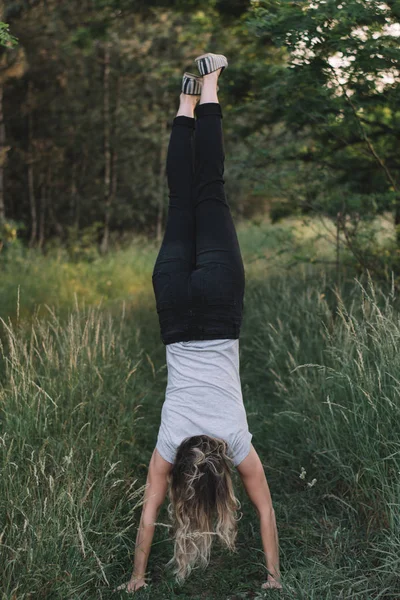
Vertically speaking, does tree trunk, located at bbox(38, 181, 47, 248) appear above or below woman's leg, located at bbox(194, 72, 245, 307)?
below

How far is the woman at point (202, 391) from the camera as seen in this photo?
290cm

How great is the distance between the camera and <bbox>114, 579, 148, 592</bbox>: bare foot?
3.06 m

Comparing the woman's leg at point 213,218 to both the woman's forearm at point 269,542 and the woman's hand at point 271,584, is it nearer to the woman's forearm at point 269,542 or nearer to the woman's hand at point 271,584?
the woman's forearm at point 269,542

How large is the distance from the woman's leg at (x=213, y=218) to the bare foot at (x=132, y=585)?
4.65 feet

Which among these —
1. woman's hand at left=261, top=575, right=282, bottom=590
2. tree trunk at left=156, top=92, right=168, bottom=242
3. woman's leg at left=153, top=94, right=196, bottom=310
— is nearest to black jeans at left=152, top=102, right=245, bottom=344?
woman's leg at left=153, top=94, right=196, bottom=310

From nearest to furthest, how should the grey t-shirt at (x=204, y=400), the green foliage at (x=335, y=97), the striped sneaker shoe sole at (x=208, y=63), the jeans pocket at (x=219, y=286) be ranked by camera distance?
the grey t-shirt at (x=204, y=400), the jeans pocket at (x=219, y=286), the striped sneaker shoe sole at (x=208, y=63), the green foliage at (x=335, y=97)

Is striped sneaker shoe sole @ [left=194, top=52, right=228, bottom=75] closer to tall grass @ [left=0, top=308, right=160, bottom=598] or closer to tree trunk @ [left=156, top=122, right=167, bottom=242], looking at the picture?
tall grass @ [left=0, top=308, right=160, bottom=598]

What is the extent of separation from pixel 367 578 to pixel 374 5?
367cm

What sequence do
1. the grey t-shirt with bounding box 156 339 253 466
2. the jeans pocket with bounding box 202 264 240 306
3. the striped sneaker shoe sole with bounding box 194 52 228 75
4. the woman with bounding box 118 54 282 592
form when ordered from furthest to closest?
the striped sneaker shoe sole with bounding box 194 52 228 75 < the jeans pocket with bounding box 202 264 240 306 < the grey t-shirt with bounding box 156 339 253 466 < the woman with bounding box 118 54 282 592

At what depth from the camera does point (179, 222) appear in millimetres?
3400

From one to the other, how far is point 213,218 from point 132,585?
1892mm

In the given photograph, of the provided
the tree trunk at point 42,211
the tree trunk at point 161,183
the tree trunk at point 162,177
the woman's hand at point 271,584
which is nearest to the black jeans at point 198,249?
the woman's hand at point 271,584

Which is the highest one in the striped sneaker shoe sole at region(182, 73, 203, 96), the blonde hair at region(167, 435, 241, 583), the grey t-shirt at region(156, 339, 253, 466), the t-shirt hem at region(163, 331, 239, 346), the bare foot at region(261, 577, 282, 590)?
the striped sneaker shoe sole at region(182, 73, 203, 96)

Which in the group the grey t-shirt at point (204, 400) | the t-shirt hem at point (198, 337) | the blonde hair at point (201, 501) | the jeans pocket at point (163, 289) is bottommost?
the blonde hair at point (201, 501)
